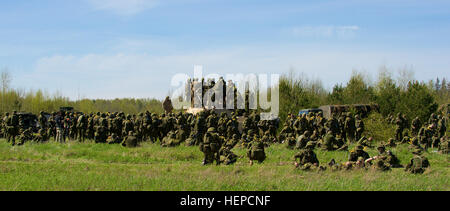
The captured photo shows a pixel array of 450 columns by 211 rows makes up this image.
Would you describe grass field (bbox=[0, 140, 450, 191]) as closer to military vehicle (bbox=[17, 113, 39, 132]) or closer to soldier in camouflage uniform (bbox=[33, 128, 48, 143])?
soldier in camouflage uniform (bbox=[33, 128, 48, 143])

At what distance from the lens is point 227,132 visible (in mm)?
19922

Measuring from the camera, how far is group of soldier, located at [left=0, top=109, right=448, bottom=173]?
15.4m

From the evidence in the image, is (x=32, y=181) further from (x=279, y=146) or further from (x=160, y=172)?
(x=279, y=146)

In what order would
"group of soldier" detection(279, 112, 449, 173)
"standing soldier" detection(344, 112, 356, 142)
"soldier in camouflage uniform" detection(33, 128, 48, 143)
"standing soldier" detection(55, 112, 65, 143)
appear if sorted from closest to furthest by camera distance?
"group of soldier" detection(279, 112, 449, 173) → "standing soldier" detection(344, 112, 356, 142) → "standing soldier" detection(55, 112, 65, 143) → "soldier in camouflage uniform" detection(33, 128, 48, 143)

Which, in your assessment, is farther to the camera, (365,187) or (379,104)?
(379,104)

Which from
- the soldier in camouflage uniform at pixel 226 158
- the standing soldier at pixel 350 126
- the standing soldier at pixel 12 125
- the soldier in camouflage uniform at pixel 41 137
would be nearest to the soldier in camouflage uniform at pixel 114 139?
the soldier in camouflage uniform at pixel 41 137

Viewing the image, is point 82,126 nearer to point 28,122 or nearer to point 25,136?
point 25,136

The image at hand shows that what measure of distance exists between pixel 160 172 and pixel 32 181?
3.24m

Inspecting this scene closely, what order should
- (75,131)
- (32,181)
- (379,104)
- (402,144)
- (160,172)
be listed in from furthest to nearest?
(379,104)
(75,131)
(402,144)
(160,172)
(32,181)

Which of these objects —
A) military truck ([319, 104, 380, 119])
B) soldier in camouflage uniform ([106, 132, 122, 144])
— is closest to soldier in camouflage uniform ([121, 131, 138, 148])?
soldier in camouflage uniform ([106, 132, 122, 144])

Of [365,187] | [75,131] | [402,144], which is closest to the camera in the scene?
[365,187]

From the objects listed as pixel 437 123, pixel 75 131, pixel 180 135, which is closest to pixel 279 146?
pixel 180 135
